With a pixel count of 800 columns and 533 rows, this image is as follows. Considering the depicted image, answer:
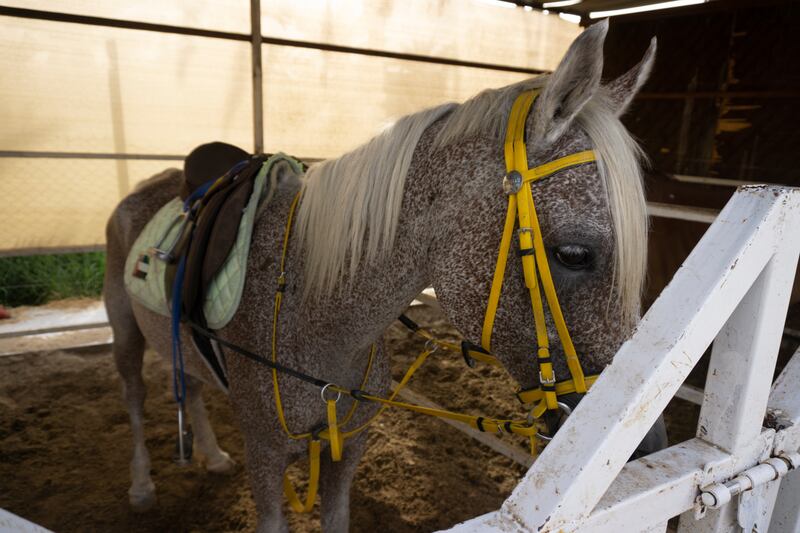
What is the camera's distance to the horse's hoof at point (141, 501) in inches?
97.6

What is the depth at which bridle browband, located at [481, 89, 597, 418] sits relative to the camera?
1047 mm

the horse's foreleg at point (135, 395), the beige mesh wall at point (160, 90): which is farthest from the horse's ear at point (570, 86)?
the beige mesh wall at point (160, 90)

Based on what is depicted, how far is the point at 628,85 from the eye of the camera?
1.22 m

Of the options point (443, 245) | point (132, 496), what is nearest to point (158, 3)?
point (132, 496)

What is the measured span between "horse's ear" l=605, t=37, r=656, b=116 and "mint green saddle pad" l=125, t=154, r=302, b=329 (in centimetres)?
114

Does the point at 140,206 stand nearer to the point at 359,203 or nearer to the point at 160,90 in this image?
the point at 359,203

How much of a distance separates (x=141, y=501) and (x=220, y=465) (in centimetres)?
41

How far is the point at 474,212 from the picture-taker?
3.73 ft

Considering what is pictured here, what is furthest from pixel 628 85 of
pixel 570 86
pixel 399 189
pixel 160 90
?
pixel 160 90

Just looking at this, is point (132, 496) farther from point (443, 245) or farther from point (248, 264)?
point (443, 245)

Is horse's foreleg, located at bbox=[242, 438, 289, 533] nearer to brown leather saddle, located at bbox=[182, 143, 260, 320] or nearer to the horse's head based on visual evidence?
brown leather saddle, located at bbox=[182, 143, 260, 320]

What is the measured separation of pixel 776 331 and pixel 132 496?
9.27ft

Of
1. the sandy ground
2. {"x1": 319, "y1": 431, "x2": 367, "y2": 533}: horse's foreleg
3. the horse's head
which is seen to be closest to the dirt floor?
the sandy ground

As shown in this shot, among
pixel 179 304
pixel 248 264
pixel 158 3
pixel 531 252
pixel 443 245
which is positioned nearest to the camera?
pixel 531 252
